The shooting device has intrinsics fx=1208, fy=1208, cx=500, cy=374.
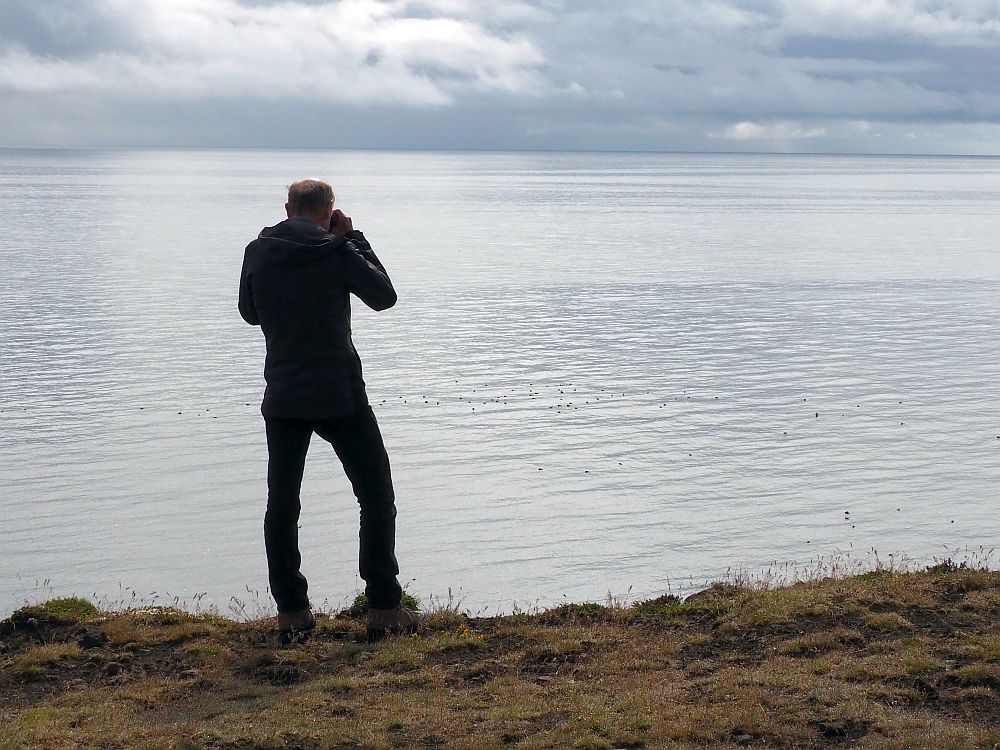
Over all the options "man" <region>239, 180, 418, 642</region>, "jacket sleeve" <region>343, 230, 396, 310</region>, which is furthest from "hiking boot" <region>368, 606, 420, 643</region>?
"jacket sleeve" <region>343, 230, 396, 310</region>

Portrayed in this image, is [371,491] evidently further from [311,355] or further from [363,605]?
[363,605]

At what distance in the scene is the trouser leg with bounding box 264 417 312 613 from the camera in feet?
25.4

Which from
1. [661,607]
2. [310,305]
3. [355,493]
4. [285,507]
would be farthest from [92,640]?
[661,607]

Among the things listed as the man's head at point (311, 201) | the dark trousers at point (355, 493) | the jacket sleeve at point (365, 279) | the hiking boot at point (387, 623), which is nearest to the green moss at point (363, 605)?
the hiking boot at point (387, 623)

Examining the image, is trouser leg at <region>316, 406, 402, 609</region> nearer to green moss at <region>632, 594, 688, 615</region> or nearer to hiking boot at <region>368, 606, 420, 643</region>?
hiking boot at <region>368, 606, 420, 643</region>

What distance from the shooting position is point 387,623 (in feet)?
26.4

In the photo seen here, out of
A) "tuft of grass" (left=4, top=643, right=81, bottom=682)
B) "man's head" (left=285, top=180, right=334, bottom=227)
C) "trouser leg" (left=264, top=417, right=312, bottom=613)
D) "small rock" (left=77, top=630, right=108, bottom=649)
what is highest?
"man's head" (left=285, top=180, right=334, bottom=227)

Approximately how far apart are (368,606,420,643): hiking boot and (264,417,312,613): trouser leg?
468 mm

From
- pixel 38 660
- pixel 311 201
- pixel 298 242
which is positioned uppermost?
pixel 311 201

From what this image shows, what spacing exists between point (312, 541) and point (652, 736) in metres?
7.50

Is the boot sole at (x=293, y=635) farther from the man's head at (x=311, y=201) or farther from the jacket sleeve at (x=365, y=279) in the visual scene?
→ the man's head at (x=311, y=201)

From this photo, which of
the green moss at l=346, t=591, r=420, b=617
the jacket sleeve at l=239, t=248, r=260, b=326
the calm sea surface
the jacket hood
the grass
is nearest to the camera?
the grass

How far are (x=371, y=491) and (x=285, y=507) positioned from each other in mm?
581

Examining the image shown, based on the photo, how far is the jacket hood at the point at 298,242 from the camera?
24.4ft
